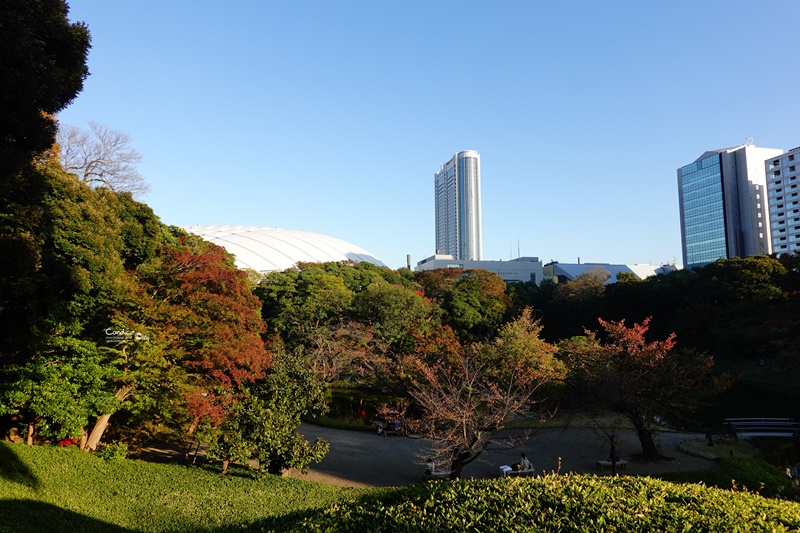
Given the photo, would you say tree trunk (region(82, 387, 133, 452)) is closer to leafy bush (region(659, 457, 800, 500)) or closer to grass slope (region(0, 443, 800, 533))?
grass slope (region(0, 443, 800, 533))

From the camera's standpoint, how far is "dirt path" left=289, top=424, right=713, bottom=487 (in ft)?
38.9

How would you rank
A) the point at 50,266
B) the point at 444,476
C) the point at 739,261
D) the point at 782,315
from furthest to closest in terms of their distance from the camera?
the point at 739,261, the point at 782,315, the point at 444,476, the point at 50,266

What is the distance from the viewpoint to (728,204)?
229 ft

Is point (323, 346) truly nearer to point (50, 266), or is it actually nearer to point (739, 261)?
point (50, 266)

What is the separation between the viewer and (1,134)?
6.39 m

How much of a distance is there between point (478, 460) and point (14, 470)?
377 inches

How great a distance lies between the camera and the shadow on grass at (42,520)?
21.6ft

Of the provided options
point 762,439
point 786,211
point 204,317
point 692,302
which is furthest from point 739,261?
point 786,211

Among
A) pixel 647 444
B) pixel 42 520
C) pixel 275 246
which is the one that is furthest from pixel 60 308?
pixel 275 246

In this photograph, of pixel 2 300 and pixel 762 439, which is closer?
pixel 2 300

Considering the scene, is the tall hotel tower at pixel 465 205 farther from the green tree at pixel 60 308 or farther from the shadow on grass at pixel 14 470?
the shadow on grass at pixel 14 470

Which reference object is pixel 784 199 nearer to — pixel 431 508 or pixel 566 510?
pixel 566 510

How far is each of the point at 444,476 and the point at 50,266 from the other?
8.91 m

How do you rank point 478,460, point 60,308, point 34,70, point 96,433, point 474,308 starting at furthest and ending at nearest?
point 474,308 → point 478,460 → point 96,433 → point 60,308 → point 34,70
